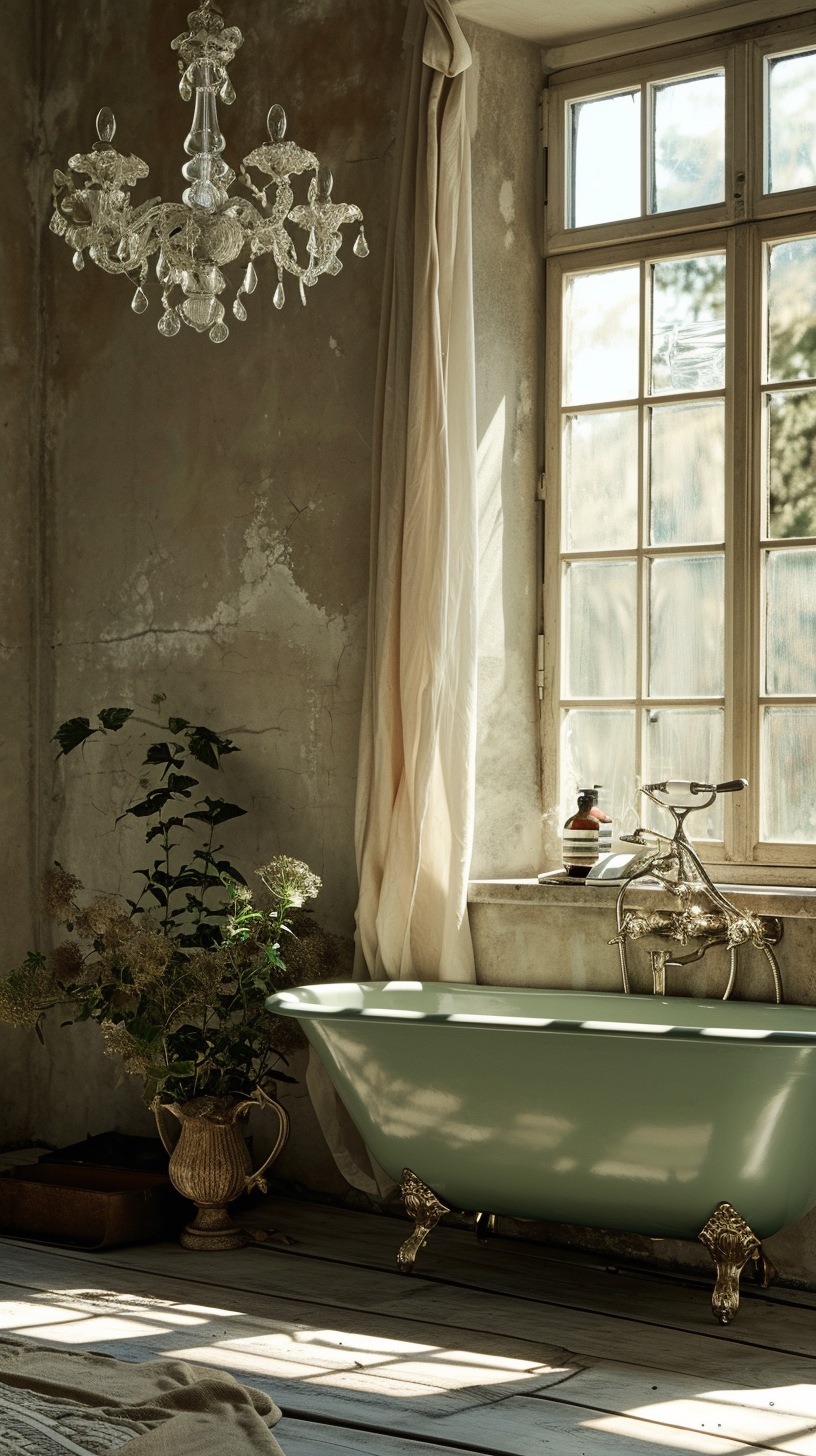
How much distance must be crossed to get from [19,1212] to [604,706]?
203 centimetres

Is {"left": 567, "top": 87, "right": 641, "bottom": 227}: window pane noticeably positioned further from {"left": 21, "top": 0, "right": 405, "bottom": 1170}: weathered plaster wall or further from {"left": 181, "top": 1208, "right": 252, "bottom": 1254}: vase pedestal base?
{"left": 181, "top": 1208, "right": 252, "bottom": 1254}: vase pedestal base

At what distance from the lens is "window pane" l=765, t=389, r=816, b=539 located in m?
3.77

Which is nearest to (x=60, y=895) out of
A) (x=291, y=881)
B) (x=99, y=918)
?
(x=99, y=918)

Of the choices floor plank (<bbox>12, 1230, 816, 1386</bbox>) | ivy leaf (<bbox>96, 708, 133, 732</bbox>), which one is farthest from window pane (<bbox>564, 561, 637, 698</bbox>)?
floor plank (<bbox>12, 1230, 816, 1386</bbox>)

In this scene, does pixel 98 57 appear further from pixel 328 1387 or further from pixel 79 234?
pixel 328 1387

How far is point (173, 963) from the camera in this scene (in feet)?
12.4

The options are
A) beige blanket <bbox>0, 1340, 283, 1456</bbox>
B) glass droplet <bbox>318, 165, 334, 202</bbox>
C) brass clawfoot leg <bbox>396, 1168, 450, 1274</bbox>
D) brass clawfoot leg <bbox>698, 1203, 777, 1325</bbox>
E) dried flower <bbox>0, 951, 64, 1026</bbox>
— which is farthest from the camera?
dried flower <bbox>0, 951, 64, 1026</bbox>

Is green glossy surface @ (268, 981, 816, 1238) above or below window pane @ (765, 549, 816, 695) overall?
below

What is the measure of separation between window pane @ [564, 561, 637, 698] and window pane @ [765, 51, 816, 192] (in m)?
1.06

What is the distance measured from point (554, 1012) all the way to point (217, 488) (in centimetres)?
186

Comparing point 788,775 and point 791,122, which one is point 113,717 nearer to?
point 788,775

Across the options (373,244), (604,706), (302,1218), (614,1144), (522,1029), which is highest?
(373,244)

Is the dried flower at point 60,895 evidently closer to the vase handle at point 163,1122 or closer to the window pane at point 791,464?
the vase handle at point 163,1122

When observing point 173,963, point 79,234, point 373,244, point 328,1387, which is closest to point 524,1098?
point 328,1387
